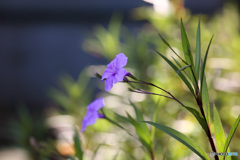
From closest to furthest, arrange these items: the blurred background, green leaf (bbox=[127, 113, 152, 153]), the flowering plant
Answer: the flowering plant
green leaf (bbox=[127, 113, 152, 153])
the blurred background

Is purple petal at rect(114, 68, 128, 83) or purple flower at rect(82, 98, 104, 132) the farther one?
purple flower at rect(82, 98, 104, 132)

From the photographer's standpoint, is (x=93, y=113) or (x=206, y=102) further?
(x=93, y=113)

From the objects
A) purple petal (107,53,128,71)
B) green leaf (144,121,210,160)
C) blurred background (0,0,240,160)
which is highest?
blurred background (0,0,240,160)

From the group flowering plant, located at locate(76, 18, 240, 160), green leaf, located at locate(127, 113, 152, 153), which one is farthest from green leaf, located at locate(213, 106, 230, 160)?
green leaf, located at locate(127, 113, 152, 153)

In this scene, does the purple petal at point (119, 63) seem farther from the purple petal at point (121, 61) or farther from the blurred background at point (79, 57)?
the blurred background at point (79, 57)

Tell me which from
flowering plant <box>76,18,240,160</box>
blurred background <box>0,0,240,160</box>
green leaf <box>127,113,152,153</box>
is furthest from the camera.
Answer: blurred background <box>0,0,240,160</box>

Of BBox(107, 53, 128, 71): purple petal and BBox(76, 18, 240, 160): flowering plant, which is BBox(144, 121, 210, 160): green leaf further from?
BBox(107, 53, 128, 71): purple petal

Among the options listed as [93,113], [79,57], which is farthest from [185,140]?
[79,57]

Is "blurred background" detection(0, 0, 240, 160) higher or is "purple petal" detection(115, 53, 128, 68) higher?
"blurred background" detection(0, 0, 240, 160)

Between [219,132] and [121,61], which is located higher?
[121,61]

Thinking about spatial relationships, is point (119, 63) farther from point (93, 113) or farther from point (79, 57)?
point (79, 57)
